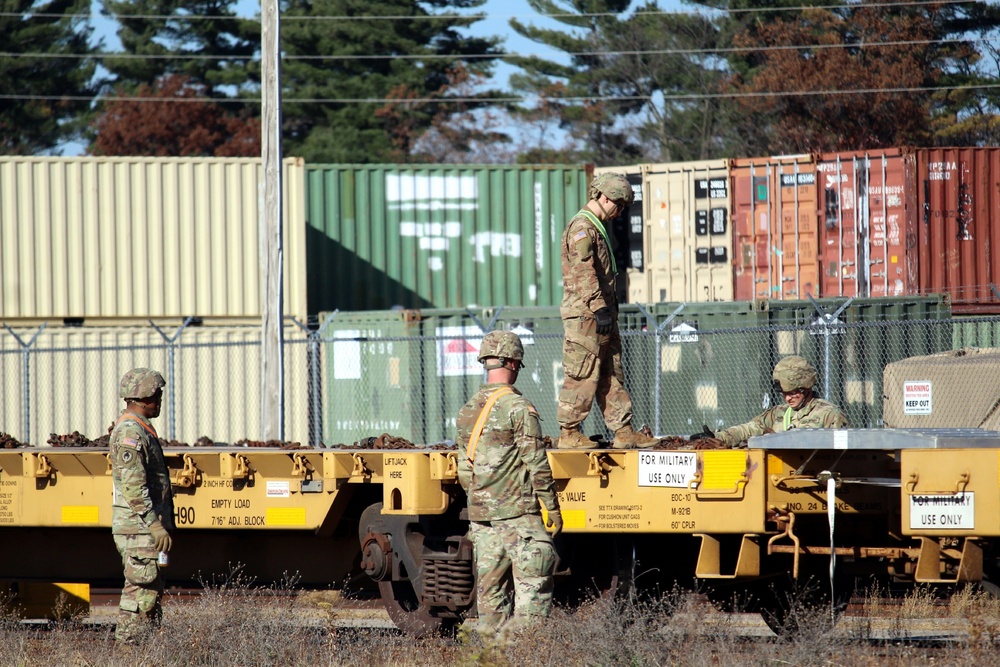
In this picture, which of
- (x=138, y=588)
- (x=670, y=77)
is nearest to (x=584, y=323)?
(x=138, y=588)

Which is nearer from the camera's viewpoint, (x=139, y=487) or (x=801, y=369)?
(x=139, y=487)

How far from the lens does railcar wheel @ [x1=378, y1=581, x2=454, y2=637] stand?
8047mm

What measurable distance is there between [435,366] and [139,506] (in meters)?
8.97

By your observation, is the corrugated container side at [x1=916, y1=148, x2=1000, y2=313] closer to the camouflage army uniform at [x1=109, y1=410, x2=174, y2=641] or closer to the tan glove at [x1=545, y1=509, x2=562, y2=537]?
the tan glove at [x1=545, y1=509, x2=562, y2=537]

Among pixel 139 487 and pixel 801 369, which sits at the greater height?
pixel 801 369

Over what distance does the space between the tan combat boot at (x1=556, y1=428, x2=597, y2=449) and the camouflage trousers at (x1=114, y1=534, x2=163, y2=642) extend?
237cm

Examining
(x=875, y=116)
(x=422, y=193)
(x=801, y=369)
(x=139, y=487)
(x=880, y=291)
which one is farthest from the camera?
(x=875, y=116)

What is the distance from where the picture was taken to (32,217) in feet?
64.4

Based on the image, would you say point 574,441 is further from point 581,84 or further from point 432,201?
point 581,84

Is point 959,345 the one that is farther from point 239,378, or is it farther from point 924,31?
point 924,31

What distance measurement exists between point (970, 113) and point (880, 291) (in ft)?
59.4

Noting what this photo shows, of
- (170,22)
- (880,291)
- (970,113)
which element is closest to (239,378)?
(880,291)

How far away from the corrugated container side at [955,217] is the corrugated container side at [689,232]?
9.32 ft

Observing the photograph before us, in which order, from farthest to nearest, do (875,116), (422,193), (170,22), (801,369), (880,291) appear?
(170,22) < (875,116) < (422,193) < (880,291) < (801,369)
